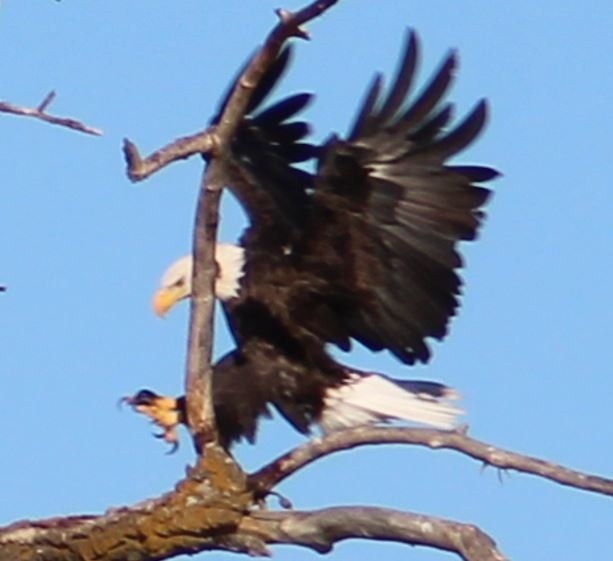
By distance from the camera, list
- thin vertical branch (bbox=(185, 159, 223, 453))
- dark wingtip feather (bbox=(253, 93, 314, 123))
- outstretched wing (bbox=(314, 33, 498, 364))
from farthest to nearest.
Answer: dark wingtip feather (bbox=(253, 93, 314, 123))
outstretched wing (bbox=(314, 33, 498, 364))
thin vertical branch (bbox=(185, 159, 223, 453))

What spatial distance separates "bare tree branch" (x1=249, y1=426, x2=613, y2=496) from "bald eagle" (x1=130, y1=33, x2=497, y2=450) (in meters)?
1.58

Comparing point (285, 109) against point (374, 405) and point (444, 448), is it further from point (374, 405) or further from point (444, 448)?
point (444, 448)

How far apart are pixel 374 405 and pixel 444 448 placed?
213cm

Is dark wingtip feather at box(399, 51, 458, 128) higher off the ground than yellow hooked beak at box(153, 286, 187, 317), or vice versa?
dark wingtip feather at box(399, 51, 458, 128)

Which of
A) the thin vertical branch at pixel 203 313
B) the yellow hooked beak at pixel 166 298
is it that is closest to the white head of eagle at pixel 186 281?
the yellow hooked beak at pixel 166 298

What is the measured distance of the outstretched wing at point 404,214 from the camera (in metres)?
5.68

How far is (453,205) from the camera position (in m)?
5.75

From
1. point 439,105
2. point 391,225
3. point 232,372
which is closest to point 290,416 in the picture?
point 232,372

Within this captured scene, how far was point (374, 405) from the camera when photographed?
591 centimetres

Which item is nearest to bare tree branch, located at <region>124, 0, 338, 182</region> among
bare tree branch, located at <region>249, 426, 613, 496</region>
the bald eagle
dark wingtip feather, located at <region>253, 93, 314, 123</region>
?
bare tree branch, located at <region>249, 426, 613, 496</region>

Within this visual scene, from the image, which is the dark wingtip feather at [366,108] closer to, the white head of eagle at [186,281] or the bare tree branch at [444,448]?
the white head of eagle at [186,281]

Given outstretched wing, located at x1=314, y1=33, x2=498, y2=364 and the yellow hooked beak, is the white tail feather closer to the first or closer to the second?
outstretched wing, located at x1=314, y1=33, x2=498, y2=364

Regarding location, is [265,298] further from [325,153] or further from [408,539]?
[408,539]

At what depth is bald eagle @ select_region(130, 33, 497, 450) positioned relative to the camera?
5.70 metres
